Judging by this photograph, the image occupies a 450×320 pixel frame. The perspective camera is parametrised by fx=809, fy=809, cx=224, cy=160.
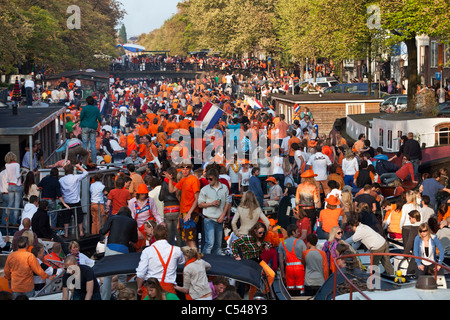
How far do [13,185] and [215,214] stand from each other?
5763mm

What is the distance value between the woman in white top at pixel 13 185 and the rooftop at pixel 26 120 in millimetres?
1703

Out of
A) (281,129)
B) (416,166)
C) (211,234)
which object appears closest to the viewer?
(211,234)

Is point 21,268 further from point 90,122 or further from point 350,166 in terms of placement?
point 350,166

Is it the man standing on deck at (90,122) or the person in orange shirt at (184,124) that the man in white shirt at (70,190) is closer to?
the man standing on deck at (90,122)

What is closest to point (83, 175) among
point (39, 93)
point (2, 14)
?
point (2, 14)

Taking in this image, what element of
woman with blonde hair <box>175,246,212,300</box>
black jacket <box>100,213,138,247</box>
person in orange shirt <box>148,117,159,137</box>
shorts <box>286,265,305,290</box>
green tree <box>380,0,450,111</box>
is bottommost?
shorts <box>286,265,305,290</box>

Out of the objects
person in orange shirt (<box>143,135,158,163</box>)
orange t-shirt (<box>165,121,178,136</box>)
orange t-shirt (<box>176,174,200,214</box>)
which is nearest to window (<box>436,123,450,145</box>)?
orange t-shirt (<box>165,121,178,136</box>)

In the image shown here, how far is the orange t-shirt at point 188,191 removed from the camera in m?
13.7

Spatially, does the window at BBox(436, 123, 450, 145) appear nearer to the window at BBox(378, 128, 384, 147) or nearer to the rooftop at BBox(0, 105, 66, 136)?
the window at BBox(378, 128, 384, 147)

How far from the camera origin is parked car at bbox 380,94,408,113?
38531 mm

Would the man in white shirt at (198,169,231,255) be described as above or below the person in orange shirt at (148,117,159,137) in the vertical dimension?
below

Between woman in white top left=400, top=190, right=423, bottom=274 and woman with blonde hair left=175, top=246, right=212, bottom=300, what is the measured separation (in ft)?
14.9

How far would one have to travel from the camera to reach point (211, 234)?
13531mm

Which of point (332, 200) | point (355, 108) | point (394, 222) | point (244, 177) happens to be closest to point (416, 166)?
point (244, 177)
